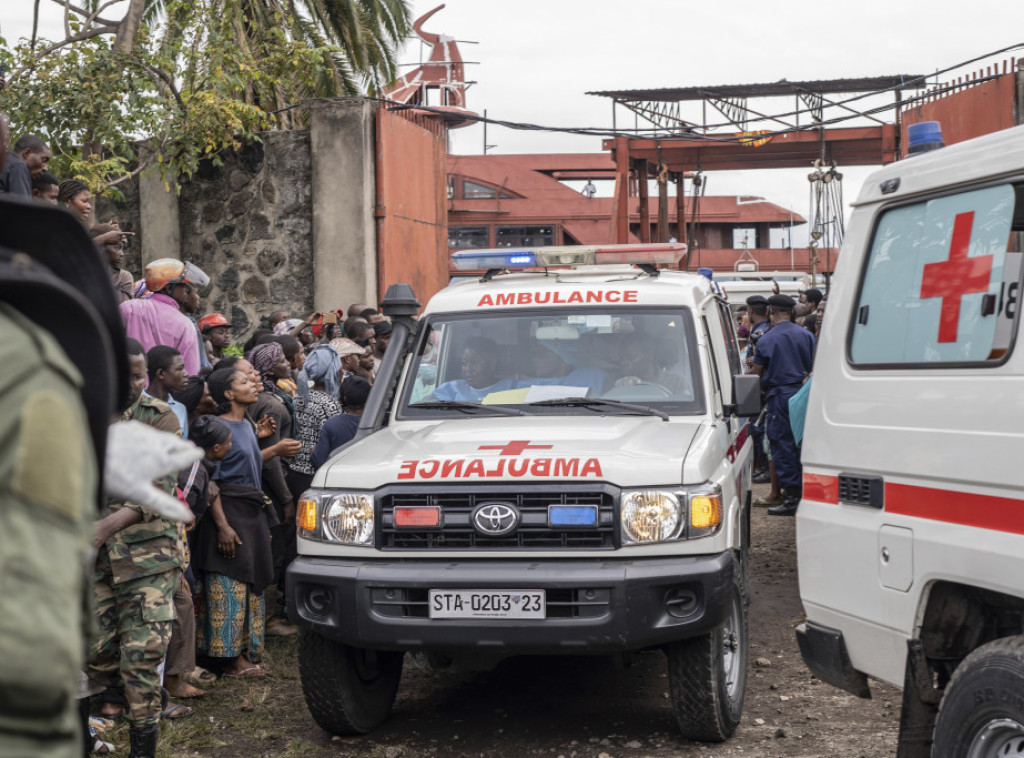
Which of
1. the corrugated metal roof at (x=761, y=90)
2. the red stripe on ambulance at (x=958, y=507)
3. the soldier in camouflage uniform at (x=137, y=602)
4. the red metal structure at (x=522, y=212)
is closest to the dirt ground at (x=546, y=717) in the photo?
the soldier in camouflage uniform at (x=137, y=602)

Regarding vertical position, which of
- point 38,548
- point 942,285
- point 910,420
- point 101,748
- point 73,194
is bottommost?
point 101,748

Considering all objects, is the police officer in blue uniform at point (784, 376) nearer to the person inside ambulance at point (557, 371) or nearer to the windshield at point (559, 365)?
the windshield at point (559, 365)

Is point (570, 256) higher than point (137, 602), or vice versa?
point (570, 256)

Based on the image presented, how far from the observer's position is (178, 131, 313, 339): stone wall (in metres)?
12.0

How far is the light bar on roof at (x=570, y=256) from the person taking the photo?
759 centimetres

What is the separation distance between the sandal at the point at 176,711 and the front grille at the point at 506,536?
142 centimetres

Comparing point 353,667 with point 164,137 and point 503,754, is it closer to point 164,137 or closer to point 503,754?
point 503,754

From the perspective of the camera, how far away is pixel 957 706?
3.18 m

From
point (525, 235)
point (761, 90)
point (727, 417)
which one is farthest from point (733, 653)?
point (525, 235)

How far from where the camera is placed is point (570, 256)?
8.01m

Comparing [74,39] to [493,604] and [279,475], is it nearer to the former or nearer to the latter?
[279,475]

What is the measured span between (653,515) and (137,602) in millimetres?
2027

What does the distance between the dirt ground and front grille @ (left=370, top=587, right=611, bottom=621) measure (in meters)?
0.69

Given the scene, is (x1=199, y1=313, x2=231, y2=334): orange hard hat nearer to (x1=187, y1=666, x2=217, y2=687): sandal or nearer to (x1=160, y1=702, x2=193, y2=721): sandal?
(x1=187, y1=666, x2=217, y2=687): sandal
